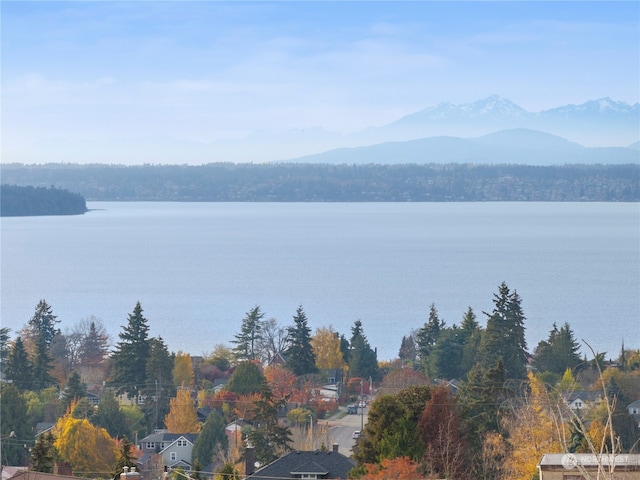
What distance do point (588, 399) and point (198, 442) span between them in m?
14.6

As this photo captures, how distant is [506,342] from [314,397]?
8.02 m

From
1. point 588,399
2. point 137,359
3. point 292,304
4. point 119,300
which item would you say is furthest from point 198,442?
point 119,300

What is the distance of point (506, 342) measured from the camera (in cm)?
4841

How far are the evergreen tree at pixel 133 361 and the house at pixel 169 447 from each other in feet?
24.0

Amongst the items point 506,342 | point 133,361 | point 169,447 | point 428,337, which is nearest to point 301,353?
point 428,337

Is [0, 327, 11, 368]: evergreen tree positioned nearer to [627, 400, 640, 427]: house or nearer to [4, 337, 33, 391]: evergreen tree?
[4, 337, 33, 391]: evergreen tree

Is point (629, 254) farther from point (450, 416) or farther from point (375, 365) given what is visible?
point (450, 416)

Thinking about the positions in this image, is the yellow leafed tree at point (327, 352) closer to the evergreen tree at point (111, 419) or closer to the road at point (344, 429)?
the road at point (344, 429)

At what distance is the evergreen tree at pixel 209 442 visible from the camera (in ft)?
120

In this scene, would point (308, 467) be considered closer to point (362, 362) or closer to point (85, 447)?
point (85, 447)

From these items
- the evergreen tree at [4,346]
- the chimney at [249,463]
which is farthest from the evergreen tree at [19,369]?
the chimney at [249,463]

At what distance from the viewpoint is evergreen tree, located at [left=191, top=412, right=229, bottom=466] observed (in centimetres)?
3653

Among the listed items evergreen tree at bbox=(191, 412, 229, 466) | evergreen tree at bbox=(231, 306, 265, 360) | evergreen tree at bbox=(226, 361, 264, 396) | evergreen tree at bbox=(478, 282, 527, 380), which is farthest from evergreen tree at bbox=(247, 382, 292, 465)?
evergreen tree at bbox=(231, 306, 265, 360)

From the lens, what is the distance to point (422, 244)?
16438 centimetres
